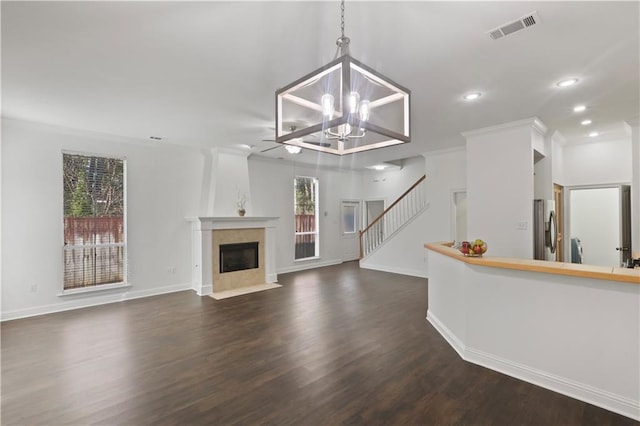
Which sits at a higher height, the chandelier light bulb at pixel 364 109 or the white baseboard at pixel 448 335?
the chandelier light bulb at pixel 364 109

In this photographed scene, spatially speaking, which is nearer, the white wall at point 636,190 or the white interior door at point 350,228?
the white wall at point 636,190

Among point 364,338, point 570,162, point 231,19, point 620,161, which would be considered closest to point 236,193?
point 364,338

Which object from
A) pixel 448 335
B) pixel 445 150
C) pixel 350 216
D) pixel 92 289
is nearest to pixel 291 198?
pixel 350 216

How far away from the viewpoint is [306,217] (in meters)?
8.59

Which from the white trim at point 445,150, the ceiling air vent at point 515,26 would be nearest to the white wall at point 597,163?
the white trim at point 445,150

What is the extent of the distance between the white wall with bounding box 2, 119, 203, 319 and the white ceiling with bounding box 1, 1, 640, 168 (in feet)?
2.37

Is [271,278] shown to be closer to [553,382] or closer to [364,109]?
[553,382]

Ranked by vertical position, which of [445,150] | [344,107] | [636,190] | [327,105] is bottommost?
[636,190]

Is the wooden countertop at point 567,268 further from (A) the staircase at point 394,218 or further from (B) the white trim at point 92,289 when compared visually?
(B) the white trim at point 92,289

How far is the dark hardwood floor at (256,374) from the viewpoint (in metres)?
2.27

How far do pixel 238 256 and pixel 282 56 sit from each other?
481 cm

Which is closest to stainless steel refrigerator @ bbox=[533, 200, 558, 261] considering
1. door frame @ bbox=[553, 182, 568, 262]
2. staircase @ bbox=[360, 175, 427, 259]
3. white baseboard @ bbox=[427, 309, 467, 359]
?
door frame @ bbox=[553, 182, 568, 262]

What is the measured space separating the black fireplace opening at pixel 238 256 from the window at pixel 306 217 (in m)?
1.75

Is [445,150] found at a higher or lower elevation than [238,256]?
higher
